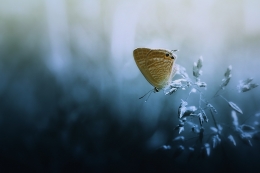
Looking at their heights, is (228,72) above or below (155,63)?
above

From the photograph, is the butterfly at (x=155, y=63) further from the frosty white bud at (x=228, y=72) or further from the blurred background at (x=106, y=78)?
the frosty white bud at (x=228, y=72)

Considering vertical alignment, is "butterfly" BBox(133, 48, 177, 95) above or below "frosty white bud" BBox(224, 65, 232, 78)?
below

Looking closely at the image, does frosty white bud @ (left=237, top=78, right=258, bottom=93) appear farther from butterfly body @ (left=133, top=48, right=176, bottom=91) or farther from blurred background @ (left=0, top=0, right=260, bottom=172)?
butterfly body @ (left=133, top=48, right=176, bottom=91)

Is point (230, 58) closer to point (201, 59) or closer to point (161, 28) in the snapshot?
point (201, 59)

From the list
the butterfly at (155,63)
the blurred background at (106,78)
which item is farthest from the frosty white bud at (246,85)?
the butterfly at (155,63)

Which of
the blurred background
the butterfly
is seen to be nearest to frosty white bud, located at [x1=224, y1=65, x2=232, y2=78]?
the blurred background

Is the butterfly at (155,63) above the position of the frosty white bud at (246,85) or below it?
below

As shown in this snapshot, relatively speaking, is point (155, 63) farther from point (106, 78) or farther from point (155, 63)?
point (106, 78)

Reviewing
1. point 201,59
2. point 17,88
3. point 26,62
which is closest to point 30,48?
point 26,62

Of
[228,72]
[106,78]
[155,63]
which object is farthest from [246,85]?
[106,78]
